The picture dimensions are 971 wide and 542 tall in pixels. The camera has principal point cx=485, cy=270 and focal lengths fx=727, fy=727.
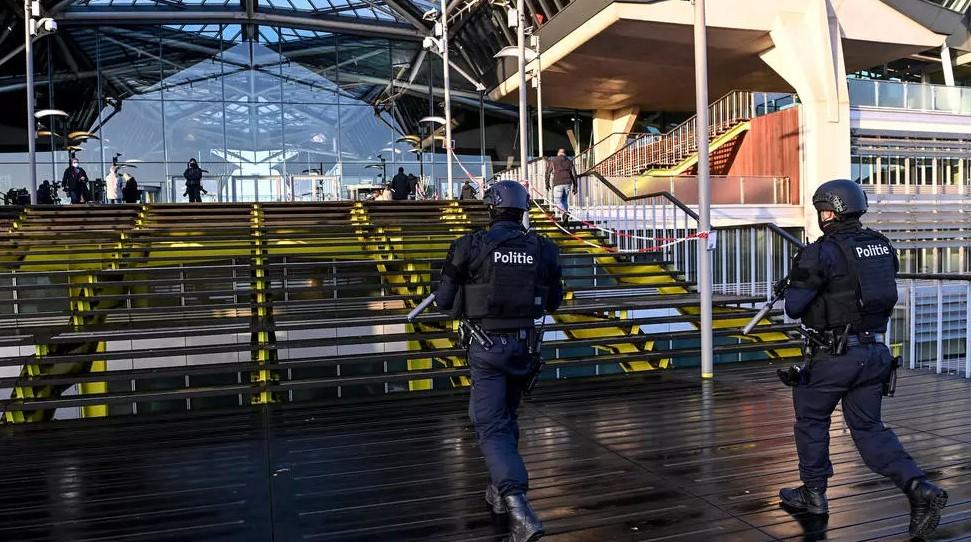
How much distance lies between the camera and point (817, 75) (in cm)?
2045

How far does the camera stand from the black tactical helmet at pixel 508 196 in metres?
4.16

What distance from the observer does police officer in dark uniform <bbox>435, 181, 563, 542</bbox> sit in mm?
3916

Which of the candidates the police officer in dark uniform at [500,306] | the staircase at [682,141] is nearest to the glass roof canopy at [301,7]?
the staircase at [682,141]

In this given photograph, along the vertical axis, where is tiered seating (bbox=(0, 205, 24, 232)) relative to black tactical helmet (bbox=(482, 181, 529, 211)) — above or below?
above

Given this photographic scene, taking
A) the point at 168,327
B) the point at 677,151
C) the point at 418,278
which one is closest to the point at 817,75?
the point at 677,151

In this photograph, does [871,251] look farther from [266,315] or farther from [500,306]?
[266,315]

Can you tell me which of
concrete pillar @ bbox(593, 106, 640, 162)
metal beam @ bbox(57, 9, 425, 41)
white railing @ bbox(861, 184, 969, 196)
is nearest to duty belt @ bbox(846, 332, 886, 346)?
white railing @ bbox(861, 184, 969, 196)

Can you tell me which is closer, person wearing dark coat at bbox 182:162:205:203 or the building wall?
person wearing dark coat at bbox 182:162:205:203

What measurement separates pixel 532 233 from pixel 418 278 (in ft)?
23.7

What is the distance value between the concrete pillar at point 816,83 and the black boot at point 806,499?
17.5 m

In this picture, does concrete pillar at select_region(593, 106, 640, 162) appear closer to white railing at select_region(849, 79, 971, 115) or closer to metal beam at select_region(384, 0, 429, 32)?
metal beam at select_region(384, 0, 429, 32)

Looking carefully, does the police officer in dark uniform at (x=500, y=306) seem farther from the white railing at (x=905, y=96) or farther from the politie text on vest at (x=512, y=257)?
the white railing at (x=905, y=96)

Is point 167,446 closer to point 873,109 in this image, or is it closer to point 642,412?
point 642,412

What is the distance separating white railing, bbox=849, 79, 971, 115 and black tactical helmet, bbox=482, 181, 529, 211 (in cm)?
2100
